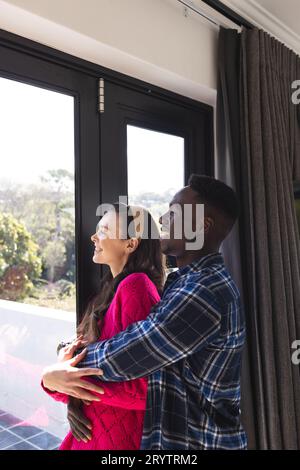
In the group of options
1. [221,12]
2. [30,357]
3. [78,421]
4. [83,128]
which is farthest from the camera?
[221,12]

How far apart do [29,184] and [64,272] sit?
1.03ft

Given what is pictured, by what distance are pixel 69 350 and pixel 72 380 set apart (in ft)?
0.37

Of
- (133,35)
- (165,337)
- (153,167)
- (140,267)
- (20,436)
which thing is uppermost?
(133,35)

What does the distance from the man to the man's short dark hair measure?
12 cm

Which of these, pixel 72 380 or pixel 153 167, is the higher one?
pixel 153 167

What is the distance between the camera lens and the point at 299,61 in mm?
2123

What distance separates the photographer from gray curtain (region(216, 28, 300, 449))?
1.73 m

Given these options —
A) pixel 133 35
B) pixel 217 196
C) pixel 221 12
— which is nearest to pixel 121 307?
pixel 217 196

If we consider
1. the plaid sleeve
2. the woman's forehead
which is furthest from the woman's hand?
the woman's forehead

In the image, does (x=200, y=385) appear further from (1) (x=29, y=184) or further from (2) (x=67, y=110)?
(2) (x=67, y=110)

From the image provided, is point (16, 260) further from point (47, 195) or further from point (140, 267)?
point (140, 267)

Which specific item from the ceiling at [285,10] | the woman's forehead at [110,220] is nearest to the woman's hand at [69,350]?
the woman's forehead at [110,220]

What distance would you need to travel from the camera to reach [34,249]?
1.33 m
